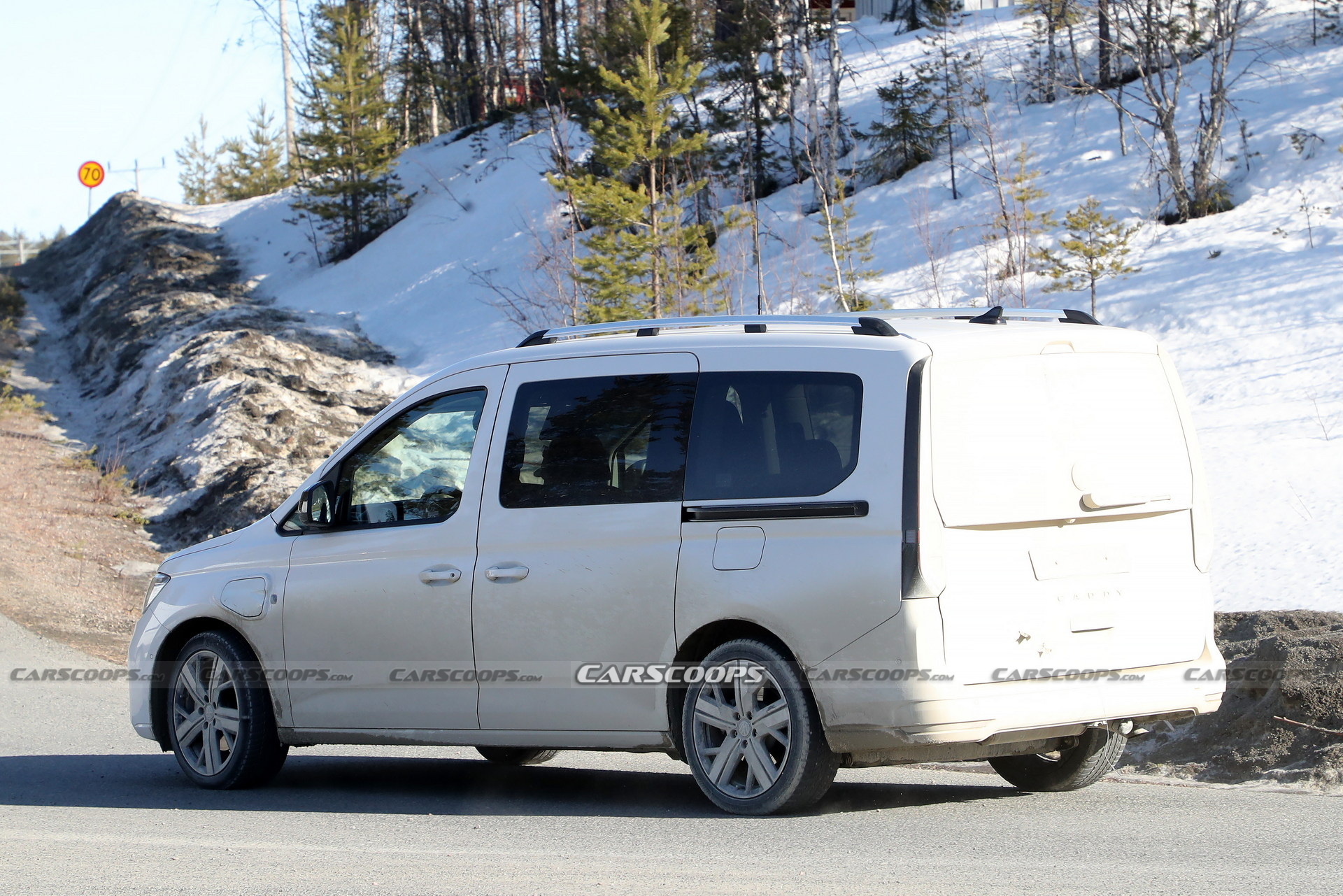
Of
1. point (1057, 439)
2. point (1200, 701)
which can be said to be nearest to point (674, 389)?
point (1057, 439)

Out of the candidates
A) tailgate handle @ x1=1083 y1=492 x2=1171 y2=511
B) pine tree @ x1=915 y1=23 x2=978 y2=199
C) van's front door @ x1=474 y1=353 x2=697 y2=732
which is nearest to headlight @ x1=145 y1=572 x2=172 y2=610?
van's front door @ x1=474 y1=353 x2=697 y2=732

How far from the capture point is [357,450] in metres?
7.05

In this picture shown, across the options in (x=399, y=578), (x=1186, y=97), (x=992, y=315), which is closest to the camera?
(x=992, y=315)

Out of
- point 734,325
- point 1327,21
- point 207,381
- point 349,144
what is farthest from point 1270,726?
point 349,144

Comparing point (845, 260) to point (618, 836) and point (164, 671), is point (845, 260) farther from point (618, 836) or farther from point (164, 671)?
point (618, 836)

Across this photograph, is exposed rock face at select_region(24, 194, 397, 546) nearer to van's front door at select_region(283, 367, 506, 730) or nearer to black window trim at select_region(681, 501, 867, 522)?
van's front door at select_region(283, 367, 506, 730)

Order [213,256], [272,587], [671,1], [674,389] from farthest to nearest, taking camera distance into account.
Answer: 1. [213,256]
2. [671,1]
3. [272,587]
4. [674,389]

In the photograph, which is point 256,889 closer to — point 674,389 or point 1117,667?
point 674,389

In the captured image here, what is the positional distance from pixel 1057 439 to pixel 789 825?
1.95 meters

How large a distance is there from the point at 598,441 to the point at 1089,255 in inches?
653

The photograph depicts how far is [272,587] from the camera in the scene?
7.14 meters

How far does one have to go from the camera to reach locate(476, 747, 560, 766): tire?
8.04 metres

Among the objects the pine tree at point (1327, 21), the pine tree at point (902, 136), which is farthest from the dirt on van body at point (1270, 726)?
the pine tree at point (1327, 21)

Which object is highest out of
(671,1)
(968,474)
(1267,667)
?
(671,1)
